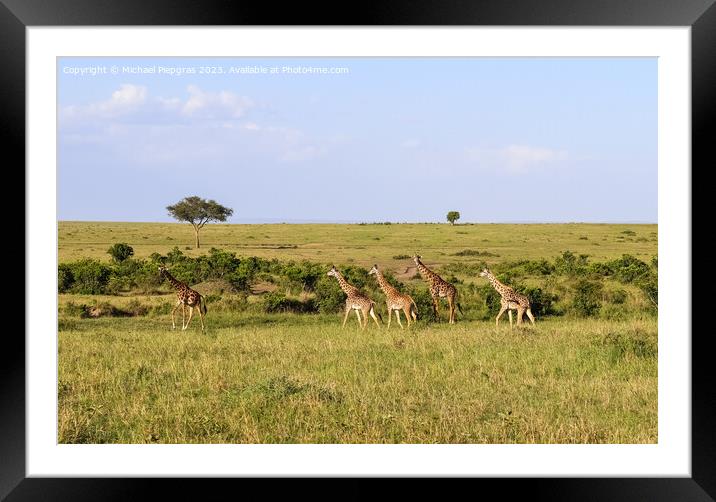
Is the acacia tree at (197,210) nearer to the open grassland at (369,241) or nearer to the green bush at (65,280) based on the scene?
the open grassland at (369,241)

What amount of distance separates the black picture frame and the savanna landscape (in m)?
1.02

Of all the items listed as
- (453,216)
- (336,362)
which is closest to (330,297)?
(336,362)

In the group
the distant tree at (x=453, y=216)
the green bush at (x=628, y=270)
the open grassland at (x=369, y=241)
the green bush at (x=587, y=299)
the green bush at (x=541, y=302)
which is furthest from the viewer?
the distant tree at (x=453, y=216)

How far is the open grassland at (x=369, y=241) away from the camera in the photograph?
26266 millimetres

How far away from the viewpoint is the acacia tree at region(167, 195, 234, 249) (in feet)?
101

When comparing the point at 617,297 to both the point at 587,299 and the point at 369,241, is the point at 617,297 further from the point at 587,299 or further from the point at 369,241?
the point at 369,241

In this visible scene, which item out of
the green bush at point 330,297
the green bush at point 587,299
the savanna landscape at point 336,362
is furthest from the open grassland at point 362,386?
the green bush at point 330,297

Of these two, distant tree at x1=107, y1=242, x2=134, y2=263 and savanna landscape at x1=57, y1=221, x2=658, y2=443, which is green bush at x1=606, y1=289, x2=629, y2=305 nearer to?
savanna landscape at x1=57, y1=221, x2=658, y2=443

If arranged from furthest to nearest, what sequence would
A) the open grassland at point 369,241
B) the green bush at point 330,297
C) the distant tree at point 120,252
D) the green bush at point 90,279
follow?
the open grassland at point 369,241 → the distant tree at point 120,252 → the green bush at point 90,279 → the green bush at point 330,297

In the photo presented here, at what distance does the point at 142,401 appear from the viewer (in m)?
6.34

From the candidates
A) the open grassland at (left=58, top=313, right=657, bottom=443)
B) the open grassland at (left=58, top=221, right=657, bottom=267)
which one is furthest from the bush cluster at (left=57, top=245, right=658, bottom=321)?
the open grassland at (left=58, top=221, right=657, bottom=267)
